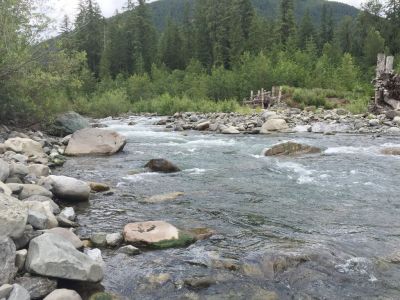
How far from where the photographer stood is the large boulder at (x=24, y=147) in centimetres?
1275

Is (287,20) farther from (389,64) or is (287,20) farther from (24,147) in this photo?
(24,147)

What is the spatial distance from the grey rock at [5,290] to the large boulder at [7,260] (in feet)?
0.66

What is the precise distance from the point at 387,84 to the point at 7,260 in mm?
23245

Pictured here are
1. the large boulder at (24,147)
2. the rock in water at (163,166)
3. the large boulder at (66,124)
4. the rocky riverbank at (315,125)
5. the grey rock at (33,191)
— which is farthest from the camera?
the rocky riverbank at (315,125)

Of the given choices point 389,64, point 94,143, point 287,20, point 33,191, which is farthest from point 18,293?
point 287,20

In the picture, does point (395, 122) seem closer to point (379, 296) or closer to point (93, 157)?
point (93, 157)

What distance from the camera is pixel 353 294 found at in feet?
17.2

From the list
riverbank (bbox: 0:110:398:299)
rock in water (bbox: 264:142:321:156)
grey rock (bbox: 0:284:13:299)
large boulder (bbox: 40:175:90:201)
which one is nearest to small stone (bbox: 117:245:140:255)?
riverbank (bbox: 0:110:398:299)

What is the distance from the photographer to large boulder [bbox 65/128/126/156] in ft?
48.6

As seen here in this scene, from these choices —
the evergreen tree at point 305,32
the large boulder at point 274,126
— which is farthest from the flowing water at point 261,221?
the evergreen tree at point 305,32

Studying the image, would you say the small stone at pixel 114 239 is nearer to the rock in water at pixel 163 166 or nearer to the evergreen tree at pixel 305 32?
the rock in water at pixel 163 166

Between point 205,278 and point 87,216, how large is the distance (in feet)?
10.9

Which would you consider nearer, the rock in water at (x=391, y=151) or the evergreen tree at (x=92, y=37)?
the rock in water at (x=391, y=151)

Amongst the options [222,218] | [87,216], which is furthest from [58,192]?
[222,218]
